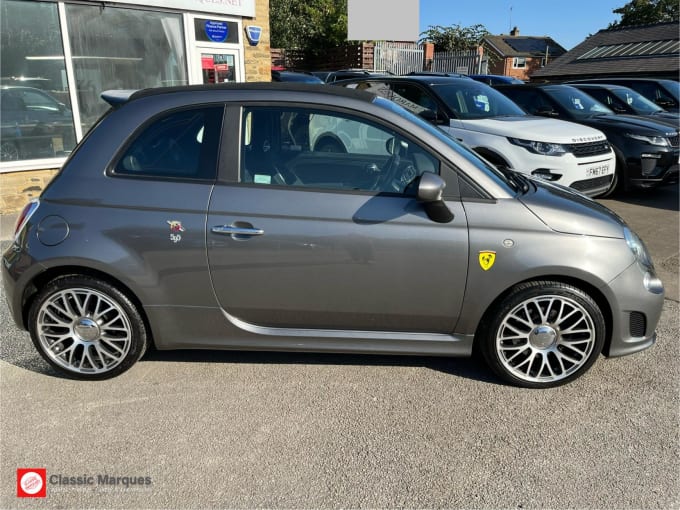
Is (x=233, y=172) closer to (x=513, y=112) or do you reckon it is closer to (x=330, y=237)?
(x=330, y=237)

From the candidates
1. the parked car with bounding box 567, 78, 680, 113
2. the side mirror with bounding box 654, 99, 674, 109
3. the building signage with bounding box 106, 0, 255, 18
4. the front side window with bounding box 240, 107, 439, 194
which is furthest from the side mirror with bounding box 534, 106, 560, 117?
the front side window with bounding box 240, 107, 439, 194

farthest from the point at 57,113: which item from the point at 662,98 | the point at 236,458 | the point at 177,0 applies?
the point at 662,98

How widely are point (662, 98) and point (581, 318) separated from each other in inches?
449

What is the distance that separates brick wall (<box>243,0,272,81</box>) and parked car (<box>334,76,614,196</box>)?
2562 millimetres

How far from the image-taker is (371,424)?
283cm

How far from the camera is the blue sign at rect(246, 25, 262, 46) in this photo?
9.44 m

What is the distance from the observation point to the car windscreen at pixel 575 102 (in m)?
8.92

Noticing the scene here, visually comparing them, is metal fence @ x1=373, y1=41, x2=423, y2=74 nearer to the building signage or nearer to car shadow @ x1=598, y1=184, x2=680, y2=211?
the building signage

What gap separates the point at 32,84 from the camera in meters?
7.54

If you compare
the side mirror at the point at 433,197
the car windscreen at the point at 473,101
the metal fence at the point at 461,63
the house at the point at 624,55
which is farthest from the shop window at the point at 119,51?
the house at the point at 624,55

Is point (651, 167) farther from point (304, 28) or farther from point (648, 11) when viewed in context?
point (648, 11)

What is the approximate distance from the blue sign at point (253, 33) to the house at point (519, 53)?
38.1 m

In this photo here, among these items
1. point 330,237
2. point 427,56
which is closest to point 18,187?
point 330,237

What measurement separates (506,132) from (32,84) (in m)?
6.70
